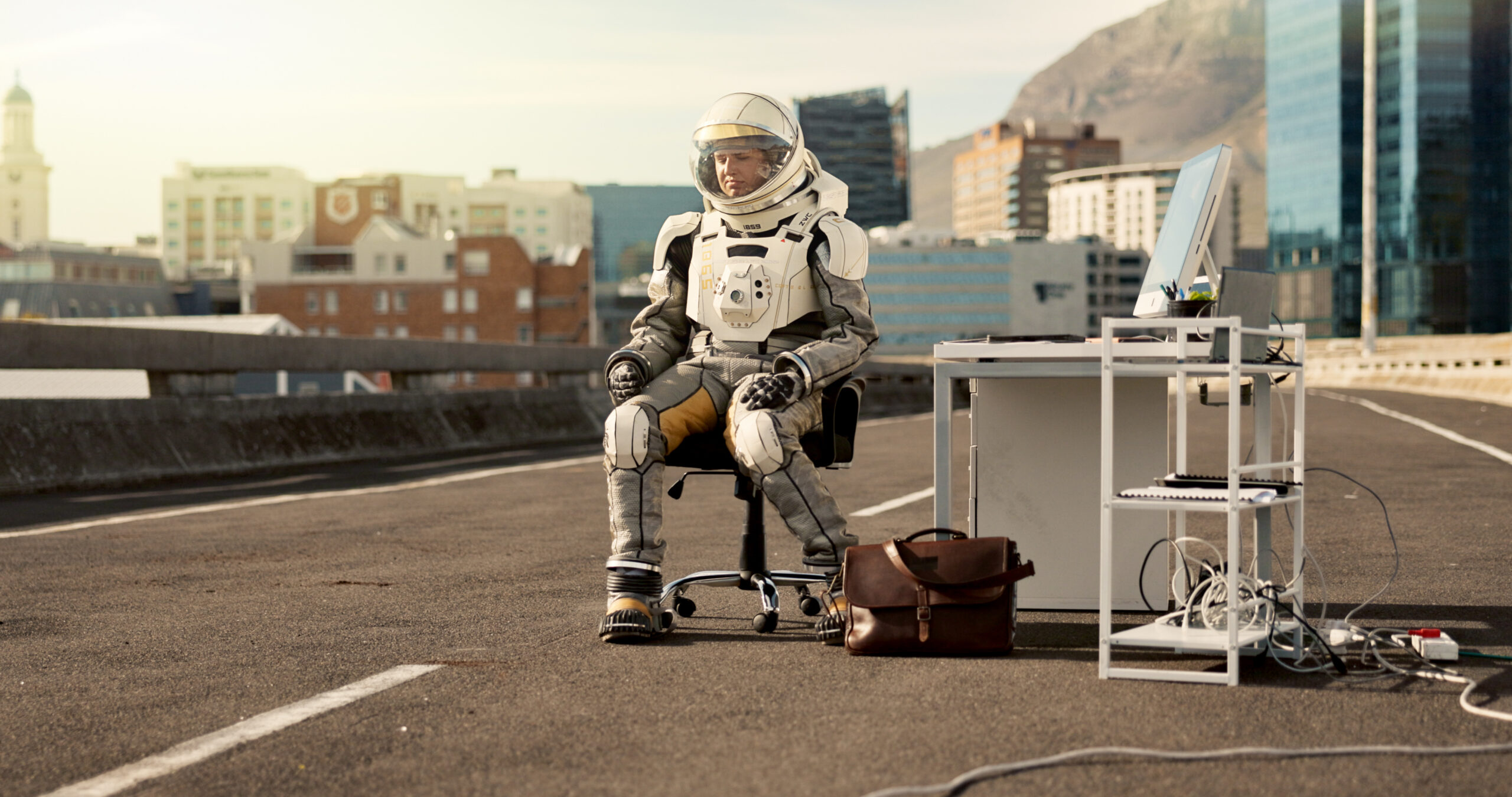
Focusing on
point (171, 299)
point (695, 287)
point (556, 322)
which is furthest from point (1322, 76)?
point (695, 287)

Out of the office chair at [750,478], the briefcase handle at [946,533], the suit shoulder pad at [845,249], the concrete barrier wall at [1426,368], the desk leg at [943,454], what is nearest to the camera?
the briefcase handle at [946,533]

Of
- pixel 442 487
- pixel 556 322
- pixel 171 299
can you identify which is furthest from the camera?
pixel 171 299

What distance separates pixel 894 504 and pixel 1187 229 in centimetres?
515

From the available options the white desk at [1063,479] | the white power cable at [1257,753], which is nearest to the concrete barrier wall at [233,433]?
the white desk at [1063,479]

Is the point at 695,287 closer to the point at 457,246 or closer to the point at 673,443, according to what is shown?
the point at 673,443

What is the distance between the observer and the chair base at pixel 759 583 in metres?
5.22

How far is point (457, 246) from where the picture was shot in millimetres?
140375

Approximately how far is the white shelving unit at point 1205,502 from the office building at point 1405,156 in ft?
522

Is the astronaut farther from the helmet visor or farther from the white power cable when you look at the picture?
the white power cable

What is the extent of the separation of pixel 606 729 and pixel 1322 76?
169180 mm

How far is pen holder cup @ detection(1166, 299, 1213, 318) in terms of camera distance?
195 inches

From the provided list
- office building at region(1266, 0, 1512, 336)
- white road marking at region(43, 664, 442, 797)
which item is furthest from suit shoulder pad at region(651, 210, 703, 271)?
office building at region(1266, 0, 1512, 336)

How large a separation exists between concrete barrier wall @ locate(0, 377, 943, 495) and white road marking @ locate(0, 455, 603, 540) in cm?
162

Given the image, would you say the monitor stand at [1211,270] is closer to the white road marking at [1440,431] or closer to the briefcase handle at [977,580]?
the briefcase handle at [977,580]
